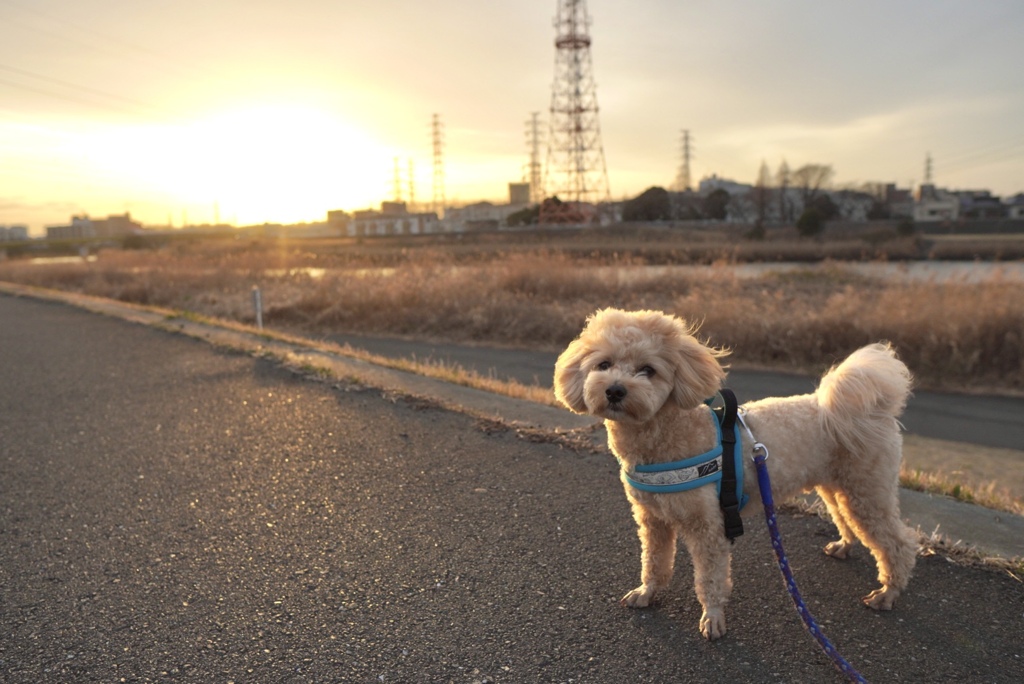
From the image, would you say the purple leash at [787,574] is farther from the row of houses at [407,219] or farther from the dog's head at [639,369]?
the row of houses at [407,219]

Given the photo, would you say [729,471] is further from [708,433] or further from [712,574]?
[712,574]

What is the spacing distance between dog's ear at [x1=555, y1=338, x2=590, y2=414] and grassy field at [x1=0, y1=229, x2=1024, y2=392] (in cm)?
381

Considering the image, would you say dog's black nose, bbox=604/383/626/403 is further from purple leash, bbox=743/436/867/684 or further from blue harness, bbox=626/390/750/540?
purple leash, bbox=743/436/867/684

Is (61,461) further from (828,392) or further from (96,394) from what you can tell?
(828,392)

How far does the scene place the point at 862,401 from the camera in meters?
3.22

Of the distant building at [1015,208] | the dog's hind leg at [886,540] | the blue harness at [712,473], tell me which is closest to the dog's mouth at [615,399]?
the blue harness at [712,473]

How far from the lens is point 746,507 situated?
10.7 feet

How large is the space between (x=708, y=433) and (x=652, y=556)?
682 millimetres

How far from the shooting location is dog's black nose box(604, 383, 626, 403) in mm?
2861

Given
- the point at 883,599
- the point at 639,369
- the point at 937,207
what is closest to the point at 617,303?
the point at 883,599

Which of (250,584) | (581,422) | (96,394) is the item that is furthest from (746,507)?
(96,394)

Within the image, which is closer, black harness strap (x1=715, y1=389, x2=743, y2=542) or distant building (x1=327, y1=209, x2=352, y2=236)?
black harness strap (x1=715, y1=389, x2=743, y2=542)

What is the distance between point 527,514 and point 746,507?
1.49m

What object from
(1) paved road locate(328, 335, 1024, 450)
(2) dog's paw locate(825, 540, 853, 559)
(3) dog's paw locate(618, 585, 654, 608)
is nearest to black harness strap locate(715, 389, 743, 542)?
(3) dog's paw locate(618, 585, 654, 608)
